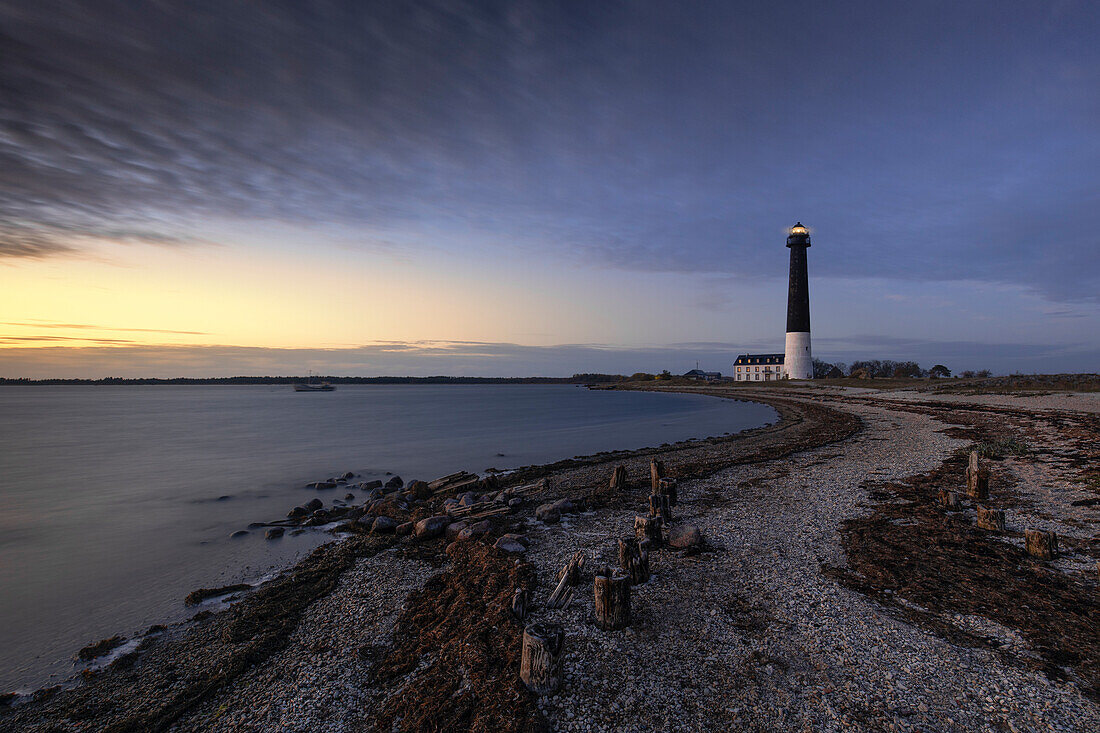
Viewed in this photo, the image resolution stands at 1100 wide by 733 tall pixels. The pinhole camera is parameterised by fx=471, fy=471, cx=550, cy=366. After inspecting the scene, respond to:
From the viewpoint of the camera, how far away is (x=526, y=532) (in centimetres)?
952

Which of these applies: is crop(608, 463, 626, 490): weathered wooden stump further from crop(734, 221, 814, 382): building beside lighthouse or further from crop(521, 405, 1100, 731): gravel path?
crop(734, 221, 814, 382): building beside lighthouse

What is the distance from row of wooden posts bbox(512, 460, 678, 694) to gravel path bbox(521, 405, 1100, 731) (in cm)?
16

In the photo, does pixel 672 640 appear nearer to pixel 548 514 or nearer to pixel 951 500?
pixel 548 514

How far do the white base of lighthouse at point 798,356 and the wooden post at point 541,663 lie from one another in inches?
2837

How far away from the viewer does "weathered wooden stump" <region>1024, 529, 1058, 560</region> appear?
23.5 feet

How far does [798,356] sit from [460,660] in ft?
250

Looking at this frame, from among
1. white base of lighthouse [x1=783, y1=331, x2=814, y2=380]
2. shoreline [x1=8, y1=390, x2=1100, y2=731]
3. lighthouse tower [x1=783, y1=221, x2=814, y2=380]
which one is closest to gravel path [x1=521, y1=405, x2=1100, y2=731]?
shoreline [x1=8, y1=390, x2=1100, y2=731]

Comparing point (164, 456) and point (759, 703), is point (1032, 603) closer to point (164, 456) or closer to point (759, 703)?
point (759, 703)

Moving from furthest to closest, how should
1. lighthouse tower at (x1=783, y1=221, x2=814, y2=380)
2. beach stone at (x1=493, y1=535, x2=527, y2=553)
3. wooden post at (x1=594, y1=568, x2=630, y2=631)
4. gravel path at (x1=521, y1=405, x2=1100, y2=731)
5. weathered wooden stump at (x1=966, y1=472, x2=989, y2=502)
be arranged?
1. lighthouse tower at (x1=783, y1=221, x2=814, y2=380)
2. weathered wooden stump at (x1=966, y1=472, x2=989, y2=502)
3. beach stone at (x1=493, y1=535, x2=527, y2=553)
4. wooden post at (x1=594, y1=568, x2=630, y2=631)
5. gravel path at (x1=521, y1=405, x2=1100, y2=731)

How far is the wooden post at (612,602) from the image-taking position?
5566 millimetres

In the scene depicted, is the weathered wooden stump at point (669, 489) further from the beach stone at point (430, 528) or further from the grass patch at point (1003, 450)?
the grass patch at point (1003, 450)

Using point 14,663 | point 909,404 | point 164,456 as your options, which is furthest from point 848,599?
point 909,404

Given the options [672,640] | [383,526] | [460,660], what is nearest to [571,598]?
[672,640]

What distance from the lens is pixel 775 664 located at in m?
4.97
